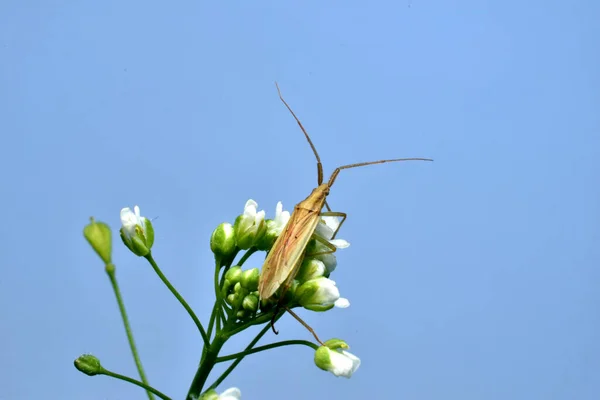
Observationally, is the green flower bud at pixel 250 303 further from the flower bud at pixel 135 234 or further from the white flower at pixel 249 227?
the flower bud at pixel 135 234

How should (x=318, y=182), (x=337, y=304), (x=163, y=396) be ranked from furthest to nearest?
(x=318, y=182)
(x=337, y=304)
(x=163, y=396)

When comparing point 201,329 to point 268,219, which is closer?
point 201,329

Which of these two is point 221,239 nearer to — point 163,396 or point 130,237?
point 130,237

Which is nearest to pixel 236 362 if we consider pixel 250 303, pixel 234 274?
pixel 250 303

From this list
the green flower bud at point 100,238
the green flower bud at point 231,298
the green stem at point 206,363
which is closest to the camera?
the green flower bud at point 100,238

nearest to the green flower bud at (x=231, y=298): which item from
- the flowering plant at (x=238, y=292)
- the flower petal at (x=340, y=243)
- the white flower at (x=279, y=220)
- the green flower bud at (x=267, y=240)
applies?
the flowering plant at (x=238, y=292)

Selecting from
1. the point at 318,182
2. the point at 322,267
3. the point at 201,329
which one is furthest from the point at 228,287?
the point at 318,182
